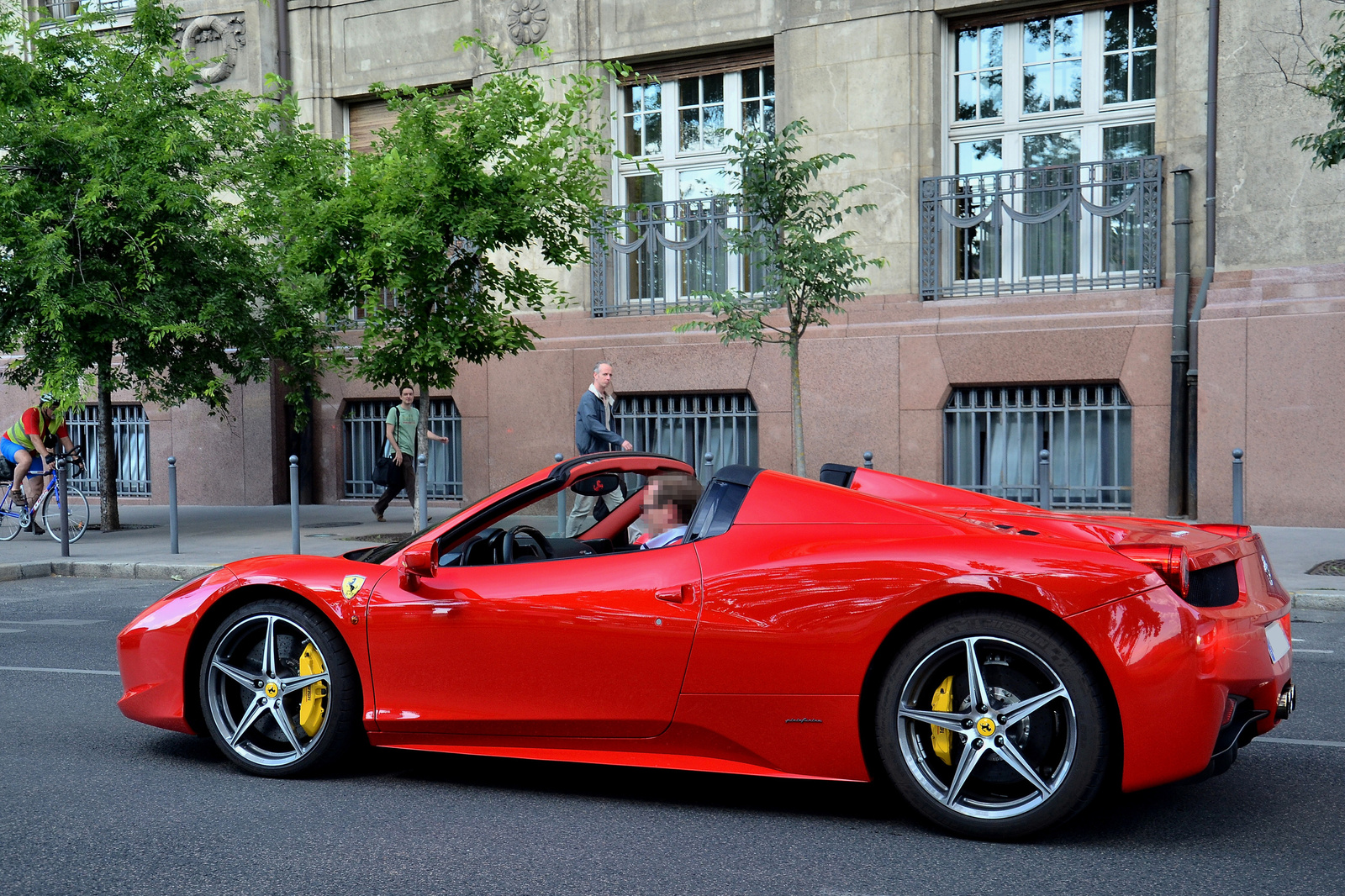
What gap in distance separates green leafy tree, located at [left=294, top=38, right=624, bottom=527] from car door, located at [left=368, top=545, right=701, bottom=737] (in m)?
7.60

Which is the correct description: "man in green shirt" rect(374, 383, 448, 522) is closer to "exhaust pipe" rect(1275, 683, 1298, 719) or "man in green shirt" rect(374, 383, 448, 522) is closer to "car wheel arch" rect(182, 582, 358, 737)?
"car wheel arch" rect(182, 582, 358, 737)

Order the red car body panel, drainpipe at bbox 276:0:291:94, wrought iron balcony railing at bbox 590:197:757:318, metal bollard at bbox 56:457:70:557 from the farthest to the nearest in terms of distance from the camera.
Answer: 1. drainpipe at bbox 276:0:291:94
2. wrought iron balcony railing at bbox 590:197:757:318
3. metal bollard at bbox 56:457:70:557
4. the red car body panel

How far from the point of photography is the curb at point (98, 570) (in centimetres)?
1152

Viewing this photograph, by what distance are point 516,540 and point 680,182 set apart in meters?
13.0

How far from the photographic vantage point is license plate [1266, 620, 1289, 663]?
3850 millimetres

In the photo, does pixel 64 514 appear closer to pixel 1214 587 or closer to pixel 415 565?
pixel 415 565

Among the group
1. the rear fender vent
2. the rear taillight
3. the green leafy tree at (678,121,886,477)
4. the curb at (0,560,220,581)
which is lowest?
the curb at (0,560,220,581)

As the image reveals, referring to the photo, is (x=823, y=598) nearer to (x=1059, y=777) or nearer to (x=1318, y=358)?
(x=1059, y=777)

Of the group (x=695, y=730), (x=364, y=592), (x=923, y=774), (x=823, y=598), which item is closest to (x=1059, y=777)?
(x=923, y=774)

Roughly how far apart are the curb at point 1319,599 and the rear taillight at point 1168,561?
6.01 meters

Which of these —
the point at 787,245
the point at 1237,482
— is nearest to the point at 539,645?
the point at 1237,482

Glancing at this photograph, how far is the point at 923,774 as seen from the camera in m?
3.87

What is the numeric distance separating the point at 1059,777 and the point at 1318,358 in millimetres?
10762

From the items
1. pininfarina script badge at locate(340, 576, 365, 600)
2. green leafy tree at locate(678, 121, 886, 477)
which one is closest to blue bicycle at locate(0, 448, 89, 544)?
green leafy tree at locate(678, 121, 886, 477)
